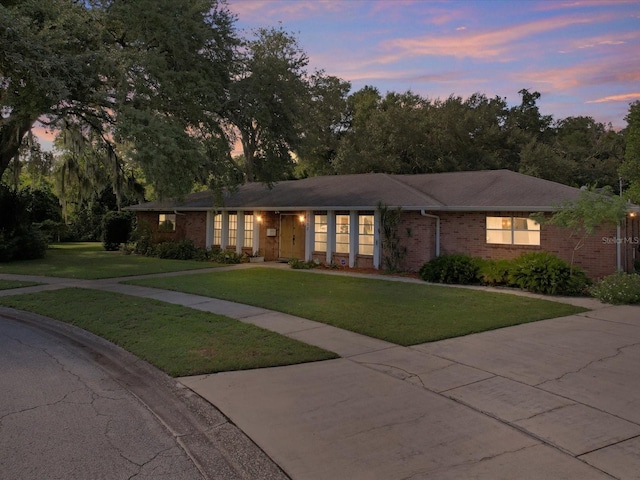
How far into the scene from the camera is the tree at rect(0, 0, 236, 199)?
12.9m

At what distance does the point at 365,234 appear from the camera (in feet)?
60.9

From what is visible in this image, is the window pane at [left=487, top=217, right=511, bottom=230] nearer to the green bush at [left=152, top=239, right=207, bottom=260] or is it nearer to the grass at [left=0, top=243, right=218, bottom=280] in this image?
the grass at [left=0, top=243, right=218, bottom=280]

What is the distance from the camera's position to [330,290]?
13.0 metres

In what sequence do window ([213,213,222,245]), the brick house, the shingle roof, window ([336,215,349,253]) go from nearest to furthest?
the brick house < the shingle roof < window ([336,215,349,253]) < window ([213,213,222,245])

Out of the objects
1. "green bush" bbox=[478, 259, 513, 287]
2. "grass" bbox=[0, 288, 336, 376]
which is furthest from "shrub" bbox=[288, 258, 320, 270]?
"grass" bbox=[0, 288, 336, 376]

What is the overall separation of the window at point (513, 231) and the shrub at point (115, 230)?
72.2ft

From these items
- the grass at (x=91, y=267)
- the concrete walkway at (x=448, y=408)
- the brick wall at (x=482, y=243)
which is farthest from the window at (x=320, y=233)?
the concrete walkway at (x=448, y=408)

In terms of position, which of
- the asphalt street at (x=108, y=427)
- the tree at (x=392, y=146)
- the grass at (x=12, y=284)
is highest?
the tree at (x=392, y=146)

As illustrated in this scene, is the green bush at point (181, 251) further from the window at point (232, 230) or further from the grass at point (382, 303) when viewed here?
the grass at point (382, 303)

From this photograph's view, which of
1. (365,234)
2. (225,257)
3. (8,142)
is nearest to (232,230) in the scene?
(225,257)

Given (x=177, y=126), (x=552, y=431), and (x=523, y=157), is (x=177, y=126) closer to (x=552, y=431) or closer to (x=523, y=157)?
(x=552, y=431)

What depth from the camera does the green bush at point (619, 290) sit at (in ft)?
37.6

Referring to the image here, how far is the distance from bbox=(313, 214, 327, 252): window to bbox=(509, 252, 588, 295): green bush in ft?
27.2

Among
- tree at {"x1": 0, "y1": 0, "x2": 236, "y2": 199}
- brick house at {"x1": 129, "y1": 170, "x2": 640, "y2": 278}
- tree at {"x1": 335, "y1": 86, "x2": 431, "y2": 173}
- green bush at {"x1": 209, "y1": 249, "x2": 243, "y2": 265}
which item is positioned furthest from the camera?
tree at {"x1": 335, "y1": 86, "x2": 431, "y2": 173}
